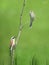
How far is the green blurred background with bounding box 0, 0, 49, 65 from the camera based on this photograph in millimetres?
1734

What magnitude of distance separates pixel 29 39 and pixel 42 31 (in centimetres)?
11

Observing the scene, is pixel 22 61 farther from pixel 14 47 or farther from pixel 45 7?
pixel 45 7

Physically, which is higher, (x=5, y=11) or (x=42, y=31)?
(x=5, y=11)

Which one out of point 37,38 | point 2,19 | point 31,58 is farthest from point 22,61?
point 2,19

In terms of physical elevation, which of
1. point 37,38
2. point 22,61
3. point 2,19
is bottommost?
point 22,61

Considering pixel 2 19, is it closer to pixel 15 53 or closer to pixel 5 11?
pixel 5 11

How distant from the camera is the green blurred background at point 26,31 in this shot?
68.3 inches

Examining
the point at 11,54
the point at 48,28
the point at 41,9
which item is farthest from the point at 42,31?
the point at 11,54

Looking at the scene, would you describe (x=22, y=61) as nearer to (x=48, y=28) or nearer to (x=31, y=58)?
(x=31, y=58)

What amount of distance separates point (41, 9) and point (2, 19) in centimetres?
29

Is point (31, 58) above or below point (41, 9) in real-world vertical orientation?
below

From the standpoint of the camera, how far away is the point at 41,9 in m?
1.73

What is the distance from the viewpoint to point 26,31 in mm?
1749

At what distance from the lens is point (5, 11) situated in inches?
69.6
